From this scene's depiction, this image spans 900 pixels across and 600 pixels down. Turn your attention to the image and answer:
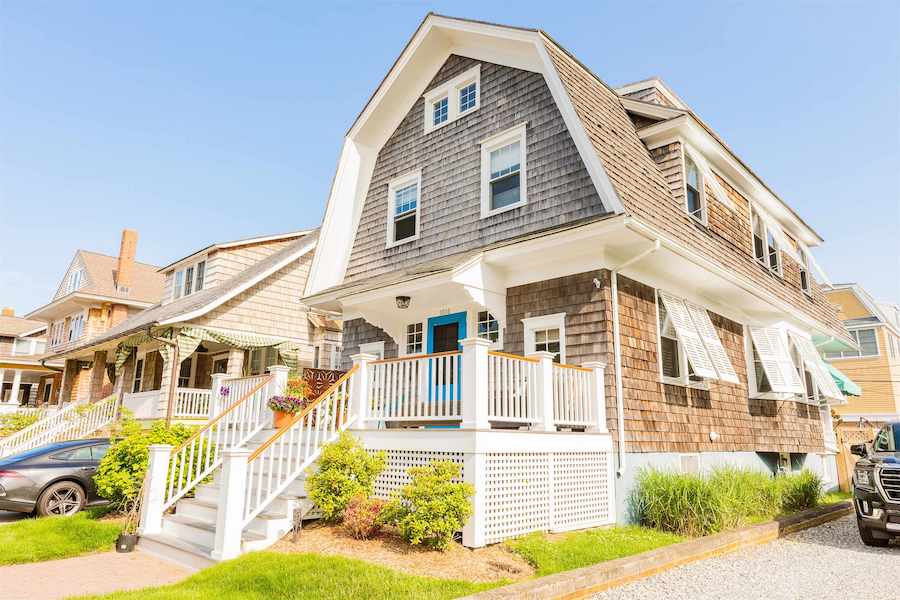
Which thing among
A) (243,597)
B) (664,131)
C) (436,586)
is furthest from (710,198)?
(243,597)

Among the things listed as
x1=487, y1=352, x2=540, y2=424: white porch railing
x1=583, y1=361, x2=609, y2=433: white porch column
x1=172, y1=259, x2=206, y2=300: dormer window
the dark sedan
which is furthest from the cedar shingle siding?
x1=172, y1=259, x2=206, y2=300: dormer window

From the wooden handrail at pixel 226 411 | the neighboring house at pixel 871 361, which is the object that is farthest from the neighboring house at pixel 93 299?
the neighboring house at pixel 871 361

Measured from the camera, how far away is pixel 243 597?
5172mm

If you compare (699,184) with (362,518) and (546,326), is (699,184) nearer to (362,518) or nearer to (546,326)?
(546,326)

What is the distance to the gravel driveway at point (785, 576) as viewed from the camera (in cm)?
569

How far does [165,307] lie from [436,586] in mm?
20407

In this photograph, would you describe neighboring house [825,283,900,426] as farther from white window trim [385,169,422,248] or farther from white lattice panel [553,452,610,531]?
white lattice panel [553,452,610,531]

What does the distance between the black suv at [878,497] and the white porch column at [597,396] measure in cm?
370

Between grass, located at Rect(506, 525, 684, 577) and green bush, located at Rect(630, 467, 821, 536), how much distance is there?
0.32m

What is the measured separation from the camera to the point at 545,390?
7.71 metres

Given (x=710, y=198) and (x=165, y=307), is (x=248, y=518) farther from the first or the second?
(x=165, y=307)

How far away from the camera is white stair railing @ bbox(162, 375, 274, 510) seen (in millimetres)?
8555

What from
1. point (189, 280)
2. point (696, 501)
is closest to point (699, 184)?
point (696, 501)

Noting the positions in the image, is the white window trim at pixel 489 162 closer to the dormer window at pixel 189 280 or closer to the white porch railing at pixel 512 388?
the white porch railing at pixel 512 388
